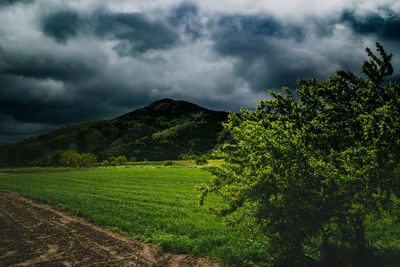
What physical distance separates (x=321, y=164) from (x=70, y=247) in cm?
1088

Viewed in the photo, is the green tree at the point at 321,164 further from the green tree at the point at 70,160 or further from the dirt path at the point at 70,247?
the green tree at the point at 70,160

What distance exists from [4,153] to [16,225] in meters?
198

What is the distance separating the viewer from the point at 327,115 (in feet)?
26.0

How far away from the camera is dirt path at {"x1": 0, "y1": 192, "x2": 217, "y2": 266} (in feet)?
30.0

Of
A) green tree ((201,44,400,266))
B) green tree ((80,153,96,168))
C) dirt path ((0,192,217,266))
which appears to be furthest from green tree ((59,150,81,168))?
green tree ((201,44,400,266))

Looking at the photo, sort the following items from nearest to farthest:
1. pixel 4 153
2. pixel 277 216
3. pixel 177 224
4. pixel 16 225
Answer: pixel 277 216
pixel 177 224
pixel 16 225
pixel 4 153

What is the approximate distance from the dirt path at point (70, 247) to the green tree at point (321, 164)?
3.54 m

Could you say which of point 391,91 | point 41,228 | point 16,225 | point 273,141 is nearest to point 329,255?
point 273,141

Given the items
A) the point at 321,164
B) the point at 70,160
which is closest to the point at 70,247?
the point at 321,164

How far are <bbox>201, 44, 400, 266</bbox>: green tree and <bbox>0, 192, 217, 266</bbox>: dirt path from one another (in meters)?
3.54

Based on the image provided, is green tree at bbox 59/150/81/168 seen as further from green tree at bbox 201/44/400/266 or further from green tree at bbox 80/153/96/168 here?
green tree at bbox 201/44/400/266

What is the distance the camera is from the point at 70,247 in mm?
10656

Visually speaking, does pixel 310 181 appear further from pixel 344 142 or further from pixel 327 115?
pixel 327 115

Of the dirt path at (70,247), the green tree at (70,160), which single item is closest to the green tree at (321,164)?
the dirt path at (70,247)
